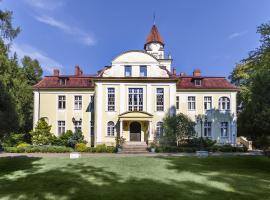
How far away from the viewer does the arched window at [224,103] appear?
111 ft

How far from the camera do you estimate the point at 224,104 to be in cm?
3388

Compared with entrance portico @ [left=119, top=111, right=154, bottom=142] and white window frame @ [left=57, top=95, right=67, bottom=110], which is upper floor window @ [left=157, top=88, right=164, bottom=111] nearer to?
entrance portico @ [left=119, top=111, right=154, bottom=142]

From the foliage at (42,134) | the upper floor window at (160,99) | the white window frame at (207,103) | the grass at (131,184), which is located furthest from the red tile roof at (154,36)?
the grass at (131,184)

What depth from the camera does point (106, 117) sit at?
30.7 m

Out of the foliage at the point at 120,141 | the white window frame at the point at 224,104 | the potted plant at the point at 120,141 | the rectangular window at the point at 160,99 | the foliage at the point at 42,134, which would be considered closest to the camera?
the potted plant at the point at 120,141

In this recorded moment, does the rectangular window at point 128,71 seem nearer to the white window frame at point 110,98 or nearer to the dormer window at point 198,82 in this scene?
the white window frame at point 110,98

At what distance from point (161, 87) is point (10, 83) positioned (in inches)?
783

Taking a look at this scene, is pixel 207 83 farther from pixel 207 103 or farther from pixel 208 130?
pixel 208 130

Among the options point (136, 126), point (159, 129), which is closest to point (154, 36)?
point (136, 126)

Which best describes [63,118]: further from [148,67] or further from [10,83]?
[148,67]

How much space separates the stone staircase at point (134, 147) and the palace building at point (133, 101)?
39.4 inches

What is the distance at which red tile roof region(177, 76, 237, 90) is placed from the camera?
112 ft

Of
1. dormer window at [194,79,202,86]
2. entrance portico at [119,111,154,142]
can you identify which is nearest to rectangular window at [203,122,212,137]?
dormer window at [194,79,202,86]

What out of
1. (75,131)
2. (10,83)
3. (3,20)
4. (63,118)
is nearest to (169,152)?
(75,131)
